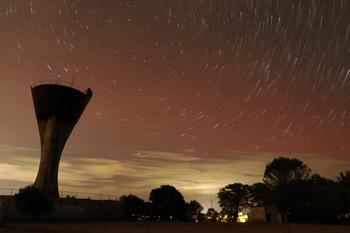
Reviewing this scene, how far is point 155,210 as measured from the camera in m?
101

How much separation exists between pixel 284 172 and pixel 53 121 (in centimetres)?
4623

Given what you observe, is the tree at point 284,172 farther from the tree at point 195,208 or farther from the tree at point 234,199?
the tree at point 195,208

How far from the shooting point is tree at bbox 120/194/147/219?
103 m

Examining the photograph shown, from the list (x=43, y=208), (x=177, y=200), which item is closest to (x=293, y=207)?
(x=177, y=200)

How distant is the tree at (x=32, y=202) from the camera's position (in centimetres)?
6844

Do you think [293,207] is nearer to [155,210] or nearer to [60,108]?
[155,210]

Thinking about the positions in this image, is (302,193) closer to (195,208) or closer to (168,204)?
(168,204)

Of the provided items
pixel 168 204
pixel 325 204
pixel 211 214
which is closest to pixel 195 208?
pixel 211 214

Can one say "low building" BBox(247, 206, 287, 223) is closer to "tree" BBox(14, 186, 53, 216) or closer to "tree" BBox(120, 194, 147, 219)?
"tree" BBox(120, 194, 147, 219)

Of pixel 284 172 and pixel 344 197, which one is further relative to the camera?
pixel 284 172

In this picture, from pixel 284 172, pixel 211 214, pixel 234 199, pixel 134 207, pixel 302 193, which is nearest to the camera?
pixel 302 193

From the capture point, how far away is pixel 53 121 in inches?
3132

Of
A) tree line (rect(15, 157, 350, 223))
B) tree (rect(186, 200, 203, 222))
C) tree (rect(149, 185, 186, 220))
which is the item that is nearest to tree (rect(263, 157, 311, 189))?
tree line (rect(15, 157, 350, 223))

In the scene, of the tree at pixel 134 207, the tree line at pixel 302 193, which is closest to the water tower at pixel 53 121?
the tree at pixel 134 207
